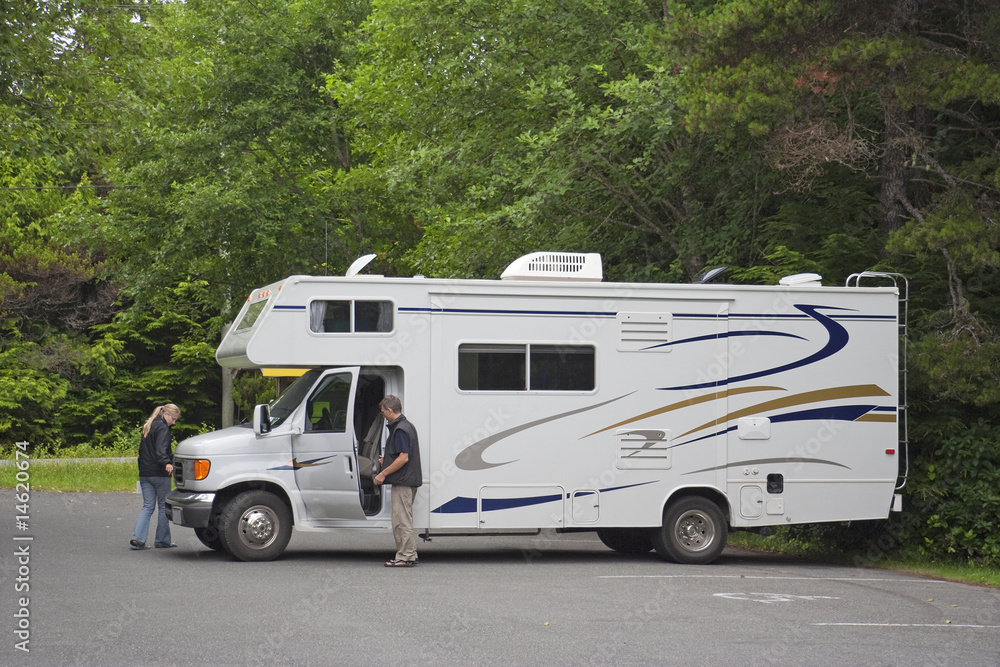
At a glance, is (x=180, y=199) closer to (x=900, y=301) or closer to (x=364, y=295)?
(x=364, y=295)

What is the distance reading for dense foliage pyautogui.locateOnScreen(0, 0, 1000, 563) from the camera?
43.7ft

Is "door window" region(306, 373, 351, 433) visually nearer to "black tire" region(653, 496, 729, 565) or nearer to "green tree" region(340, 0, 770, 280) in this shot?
"black tire" region(653, 496, 729, 565)

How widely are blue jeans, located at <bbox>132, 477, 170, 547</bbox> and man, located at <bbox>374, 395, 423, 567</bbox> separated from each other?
3.01 m

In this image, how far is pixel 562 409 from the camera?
12297 millimetres

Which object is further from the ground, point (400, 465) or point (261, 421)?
point (261, 421)

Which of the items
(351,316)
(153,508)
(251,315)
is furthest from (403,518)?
(153,508)

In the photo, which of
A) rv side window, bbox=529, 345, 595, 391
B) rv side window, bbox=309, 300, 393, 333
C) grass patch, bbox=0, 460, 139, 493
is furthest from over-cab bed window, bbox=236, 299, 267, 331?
grass patch, bbox=0, 460, 139, 493

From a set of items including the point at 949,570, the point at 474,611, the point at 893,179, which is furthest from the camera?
the point at 893,179

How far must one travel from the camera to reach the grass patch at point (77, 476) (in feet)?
73.6

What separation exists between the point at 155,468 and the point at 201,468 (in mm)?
1506

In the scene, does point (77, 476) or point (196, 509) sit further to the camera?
point (77, 476)

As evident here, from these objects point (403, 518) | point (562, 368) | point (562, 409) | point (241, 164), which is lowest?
point (403, 518)

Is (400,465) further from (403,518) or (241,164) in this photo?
(241,164)

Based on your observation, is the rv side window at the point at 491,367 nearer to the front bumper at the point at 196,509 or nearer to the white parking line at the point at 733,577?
the white parking line at the point at 733,577
